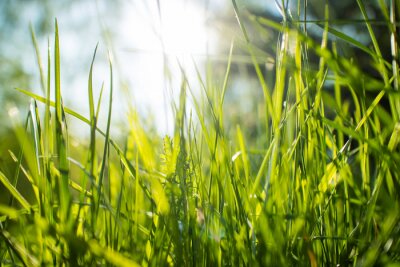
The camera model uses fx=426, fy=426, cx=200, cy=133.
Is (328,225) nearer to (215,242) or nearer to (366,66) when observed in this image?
(215,242)

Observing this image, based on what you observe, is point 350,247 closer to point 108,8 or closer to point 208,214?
point 208,214

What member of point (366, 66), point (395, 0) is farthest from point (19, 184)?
point (366, 66)

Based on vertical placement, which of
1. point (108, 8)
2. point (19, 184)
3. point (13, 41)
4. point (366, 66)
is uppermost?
point (108, 8)

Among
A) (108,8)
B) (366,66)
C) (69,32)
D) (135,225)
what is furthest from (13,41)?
(135,225)

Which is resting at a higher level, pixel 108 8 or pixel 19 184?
pixel 108 8

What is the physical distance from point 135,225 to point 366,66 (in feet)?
14.2

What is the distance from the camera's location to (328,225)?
1.21 ft

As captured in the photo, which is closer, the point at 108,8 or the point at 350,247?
the point at 350,247

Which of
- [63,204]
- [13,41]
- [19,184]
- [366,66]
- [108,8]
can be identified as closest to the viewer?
[63,204]

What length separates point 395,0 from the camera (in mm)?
361

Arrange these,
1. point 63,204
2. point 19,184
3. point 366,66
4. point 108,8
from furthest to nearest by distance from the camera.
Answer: point 108,8
point 366,66
point 19,184
point 63,204

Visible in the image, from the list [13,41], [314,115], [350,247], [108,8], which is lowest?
[350,247]

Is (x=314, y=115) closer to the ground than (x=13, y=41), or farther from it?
closer to the ground

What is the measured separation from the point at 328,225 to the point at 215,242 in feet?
0.33
